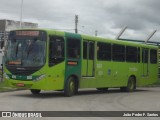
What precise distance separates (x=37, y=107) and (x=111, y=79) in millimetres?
10519

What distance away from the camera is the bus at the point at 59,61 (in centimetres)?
2109

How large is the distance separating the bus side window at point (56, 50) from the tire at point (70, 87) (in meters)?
1.17

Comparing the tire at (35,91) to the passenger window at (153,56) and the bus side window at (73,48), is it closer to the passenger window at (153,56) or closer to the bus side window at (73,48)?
the bus side window at (73,48)

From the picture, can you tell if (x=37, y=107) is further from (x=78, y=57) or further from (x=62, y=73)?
(x=78, y=57)

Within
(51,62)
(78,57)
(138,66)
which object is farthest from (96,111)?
(138,66)

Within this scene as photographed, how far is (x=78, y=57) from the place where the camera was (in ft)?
76.4

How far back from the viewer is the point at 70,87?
22.6 metres

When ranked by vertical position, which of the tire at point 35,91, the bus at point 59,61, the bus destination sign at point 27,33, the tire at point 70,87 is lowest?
the tire at point 35,91

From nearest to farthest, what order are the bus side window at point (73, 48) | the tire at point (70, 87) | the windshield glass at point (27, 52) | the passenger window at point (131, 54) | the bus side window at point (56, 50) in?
the windshield glass at point (27, 52), the bus side window at point (56, 50), the tire at point (70, 87), the bus side window at point (73, 48), the passenger window at point (131, 54)

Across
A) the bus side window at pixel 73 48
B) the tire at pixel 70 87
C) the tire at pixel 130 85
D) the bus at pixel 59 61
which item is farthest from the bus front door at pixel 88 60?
the tire at pixel 130 85

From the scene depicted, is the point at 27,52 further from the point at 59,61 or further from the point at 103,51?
the point at 103,51

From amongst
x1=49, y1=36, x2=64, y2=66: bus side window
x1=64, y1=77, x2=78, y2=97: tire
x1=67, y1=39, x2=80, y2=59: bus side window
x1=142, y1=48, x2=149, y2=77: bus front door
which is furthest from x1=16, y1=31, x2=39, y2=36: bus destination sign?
x1=142, y1=48, x2=149, y2=77: bus front door

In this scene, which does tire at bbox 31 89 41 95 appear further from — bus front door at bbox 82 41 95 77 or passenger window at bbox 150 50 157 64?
passenger window at bbox 150 50 157 64

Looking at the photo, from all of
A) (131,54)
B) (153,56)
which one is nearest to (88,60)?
(131,54)
